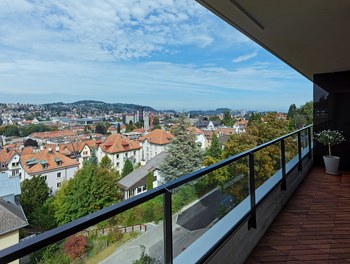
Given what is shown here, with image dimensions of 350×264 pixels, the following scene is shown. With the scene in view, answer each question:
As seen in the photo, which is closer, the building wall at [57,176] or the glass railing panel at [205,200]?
the glass railing panel at [205,200]

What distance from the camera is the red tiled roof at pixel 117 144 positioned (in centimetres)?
1612

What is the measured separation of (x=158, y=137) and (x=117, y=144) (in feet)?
20.9

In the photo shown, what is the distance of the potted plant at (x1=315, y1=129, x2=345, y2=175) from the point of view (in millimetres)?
5746

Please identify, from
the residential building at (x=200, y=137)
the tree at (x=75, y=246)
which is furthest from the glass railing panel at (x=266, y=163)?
the residential building at (x=200, y=137)

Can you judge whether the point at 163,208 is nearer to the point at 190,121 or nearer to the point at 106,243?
the point at 106,243

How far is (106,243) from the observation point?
118cm

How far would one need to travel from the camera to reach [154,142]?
74.6ft

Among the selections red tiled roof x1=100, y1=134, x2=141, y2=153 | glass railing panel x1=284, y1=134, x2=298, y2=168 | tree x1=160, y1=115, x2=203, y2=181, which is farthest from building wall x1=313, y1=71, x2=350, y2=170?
tree x1=160, y1=115, x2=203, y2=181

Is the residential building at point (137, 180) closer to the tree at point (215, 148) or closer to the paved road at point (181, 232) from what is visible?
the tree at point (215, 148)

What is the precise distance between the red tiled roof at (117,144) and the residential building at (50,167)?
3.90 meters

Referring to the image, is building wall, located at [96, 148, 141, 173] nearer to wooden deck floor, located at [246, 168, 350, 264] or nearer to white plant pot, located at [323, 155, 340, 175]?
white plant pot, located at [323, 155, 340, 175]

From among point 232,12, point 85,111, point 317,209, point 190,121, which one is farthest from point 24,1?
point 317,209

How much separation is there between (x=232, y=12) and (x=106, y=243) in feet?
8.04

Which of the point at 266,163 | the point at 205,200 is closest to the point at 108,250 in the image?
the point at 205,200
